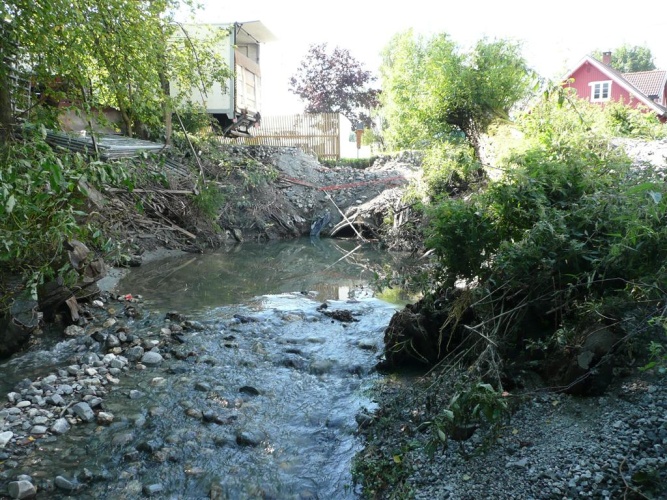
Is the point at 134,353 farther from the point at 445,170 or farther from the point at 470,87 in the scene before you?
the point at 470,87

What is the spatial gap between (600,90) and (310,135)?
54.8ft

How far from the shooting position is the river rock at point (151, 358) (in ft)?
16.9

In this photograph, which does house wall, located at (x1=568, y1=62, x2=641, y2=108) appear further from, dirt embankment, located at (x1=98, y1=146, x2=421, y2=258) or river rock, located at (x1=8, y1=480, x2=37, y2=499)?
river rock, located at (x1=8, y1=480, x2=37, y2=499)

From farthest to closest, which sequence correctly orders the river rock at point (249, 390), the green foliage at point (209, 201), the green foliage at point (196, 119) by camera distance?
the green foliage at point (196, 119) → the green foliage at point (209, 201) → the river rock at point (249, 390)

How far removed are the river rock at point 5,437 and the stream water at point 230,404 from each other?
8.0 inches

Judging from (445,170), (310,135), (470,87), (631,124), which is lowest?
(445,170)

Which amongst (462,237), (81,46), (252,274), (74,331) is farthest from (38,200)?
(252,274)

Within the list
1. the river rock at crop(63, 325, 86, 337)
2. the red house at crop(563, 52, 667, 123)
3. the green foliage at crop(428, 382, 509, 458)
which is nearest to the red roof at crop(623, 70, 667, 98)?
the red house at crop(563, 52, 667, 123)

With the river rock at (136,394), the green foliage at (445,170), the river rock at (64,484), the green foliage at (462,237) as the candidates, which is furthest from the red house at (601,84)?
the river rock at (64,484)

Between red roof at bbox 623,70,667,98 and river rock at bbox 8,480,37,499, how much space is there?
121ft

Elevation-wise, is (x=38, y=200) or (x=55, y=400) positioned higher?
(x=38, y=200)

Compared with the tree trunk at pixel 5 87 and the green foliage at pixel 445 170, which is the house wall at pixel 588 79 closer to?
the green foliage at pixel 445 170

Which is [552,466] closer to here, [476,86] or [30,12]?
[30,12]

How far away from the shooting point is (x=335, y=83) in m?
32.4
